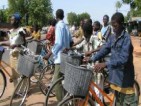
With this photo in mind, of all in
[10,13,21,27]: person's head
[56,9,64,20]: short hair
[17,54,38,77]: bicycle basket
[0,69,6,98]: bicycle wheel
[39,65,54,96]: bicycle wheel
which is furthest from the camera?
[0,69,6,98]: bicycle wheel

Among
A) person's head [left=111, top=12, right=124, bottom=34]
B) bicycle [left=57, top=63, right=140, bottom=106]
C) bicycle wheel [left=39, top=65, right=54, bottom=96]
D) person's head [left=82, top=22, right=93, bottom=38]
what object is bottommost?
bicycle wheel [left=39, top=65, right=54, bottom=96]

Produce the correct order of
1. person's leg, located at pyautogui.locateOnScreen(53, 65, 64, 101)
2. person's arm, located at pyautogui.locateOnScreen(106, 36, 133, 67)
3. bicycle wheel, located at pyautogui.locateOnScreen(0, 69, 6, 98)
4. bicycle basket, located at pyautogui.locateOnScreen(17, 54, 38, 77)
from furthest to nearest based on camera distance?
bicycle wheel, located at pyautogui.locateOnScreen(0, 69, 6, 98), person's leg, located at pyautogui.locateOnScreen(53, 65, 64, 101), bicycle basket, located at pyautogui.locateOnScreen(17, 54, 38, 77), person's arm, located at pyautogui.locateOnScreen(106, 36, 133, 67)

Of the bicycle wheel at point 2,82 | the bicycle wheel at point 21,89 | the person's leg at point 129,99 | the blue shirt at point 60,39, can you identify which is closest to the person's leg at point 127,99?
the person's leg at point 129,99

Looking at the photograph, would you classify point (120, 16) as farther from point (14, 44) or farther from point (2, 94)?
point (2, 94)

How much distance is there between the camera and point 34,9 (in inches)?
2507

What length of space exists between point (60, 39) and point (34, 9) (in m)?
57.7

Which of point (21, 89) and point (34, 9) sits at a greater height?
point (34, 9)

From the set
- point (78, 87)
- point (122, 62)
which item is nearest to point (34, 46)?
point (78, 87)

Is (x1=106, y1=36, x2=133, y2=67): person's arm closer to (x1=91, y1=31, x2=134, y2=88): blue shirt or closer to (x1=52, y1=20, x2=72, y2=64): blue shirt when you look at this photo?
(x1=91, y1=31, x2=134, y2=88): blue shirt

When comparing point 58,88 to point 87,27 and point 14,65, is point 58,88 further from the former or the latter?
point 14,65

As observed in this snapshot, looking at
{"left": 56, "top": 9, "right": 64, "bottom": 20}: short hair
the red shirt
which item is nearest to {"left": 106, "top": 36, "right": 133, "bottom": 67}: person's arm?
{"left": 56, "top": 9, "right": 64, "bottom": 20}: short hair

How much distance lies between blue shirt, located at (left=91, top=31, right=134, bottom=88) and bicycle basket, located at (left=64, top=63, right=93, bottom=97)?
33cm

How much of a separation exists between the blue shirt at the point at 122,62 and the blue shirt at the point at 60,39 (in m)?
1.72

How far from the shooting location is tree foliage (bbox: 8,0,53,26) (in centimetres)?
6347
